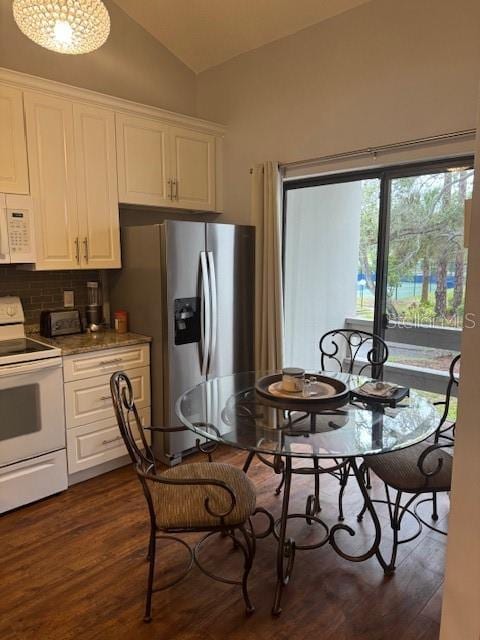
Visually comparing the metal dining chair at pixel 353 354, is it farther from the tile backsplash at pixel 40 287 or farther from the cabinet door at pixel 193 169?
the tile backsplash at pixel 40 287

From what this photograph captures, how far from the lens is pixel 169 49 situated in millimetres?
3732

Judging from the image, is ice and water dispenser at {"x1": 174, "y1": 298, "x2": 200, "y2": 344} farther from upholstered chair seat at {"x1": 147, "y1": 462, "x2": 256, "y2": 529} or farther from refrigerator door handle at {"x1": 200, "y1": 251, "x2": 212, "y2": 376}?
upholstered chair seat at {"x1": 147, "y1": 462, "x2": 256, "y2": 529}

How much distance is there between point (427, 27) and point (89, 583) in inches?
133

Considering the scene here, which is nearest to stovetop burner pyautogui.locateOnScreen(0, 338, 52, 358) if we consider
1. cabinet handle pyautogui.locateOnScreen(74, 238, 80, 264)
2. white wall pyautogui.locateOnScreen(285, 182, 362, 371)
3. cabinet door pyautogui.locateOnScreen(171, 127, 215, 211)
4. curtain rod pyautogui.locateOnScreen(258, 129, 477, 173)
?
cabinet handle pyautogui.locateOnScreen(74, 238, 80, 264)

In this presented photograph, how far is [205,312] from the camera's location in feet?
10.4

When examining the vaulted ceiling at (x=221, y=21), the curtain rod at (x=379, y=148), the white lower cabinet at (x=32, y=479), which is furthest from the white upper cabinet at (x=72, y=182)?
the curtain rod at (x=379, y=148)

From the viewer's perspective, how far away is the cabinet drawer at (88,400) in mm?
2758

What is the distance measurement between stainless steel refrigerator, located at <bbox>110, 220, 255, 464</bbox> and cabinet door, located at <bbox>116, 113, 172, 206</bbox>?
33 centimetres

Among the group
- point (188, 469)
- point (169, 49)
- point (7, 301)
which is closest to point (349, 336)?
point (188, 469)

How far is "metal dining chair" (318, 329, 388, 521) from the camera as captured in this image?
2790 mm

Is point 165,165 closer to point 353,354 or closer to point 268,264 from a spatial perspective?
point 268,264

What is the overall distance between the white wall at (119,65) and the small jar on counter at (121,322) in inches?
66.0

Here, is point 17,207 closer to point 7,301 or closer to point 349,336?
point 7,301

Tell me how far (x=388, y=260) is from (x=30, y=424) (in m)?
2.45
